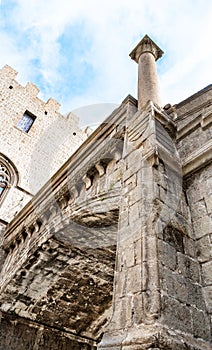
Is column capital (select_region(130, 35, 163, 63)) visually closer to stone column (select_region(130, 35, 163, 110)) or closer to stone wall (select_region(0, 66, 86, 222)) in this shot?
stone column (select_region(130, 35, 163, 110))

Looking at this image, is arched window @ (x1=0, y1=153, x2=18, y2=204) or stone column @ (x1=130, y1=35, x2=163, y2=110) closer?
stone column @ (x1=130, y1=35, x2=163, y2=110)

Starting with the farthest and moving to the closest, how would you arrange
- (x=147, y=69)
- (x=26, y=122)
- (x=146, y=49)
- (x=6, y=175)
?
(x=26, y=122)
(x=6, y=175)
(x=146, y=49)
(x=147, y=69)

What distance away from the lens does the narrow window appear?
11.2m

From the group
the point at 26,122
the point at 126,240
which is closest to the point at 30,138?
the point at 26,122

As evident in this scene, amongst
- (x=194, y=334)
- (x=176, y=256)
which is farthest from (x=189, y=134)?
(x=194, y=334)

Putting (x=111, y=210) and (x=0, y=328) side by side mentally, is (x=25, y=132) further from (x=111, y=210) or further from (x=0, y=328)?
(x=111, y=210)

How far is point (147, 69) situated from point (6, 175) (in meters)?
6.80

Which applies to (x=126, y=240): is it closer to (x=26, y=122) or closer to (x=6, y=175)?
(x=6, y=175)

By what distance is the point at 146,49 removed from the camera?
506 cm

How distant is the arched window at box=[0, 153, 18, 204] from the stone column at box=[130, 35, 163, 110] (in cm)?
626

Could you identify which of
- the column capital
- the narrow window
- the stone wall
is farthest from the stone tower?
the narrow window

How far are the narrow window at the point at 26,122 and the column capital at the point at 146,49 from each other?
23.6 feet

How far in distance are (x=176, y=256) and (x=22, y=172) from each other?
8.64m

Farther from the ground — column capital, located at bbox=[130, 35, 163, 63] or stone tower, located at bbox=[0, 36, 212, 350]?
column capital, located at bbox=[130, 35, 163, 63]
